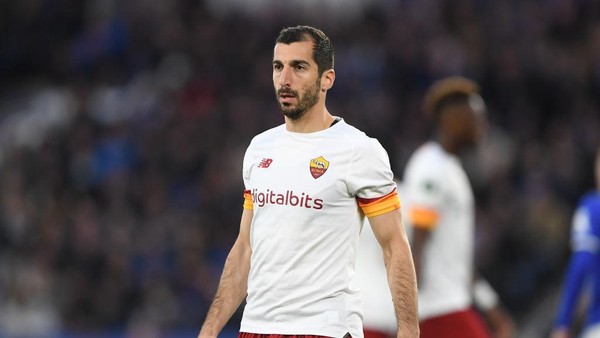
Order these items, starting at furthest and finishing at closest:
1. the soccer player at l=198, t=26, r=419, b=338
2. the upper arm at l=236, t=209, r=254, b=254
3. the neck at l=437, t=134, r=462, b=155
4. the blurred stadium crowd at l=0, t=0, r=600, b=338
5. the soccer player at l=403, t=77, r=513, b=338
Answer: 1. the blurred stadium crowd at l=0, t=0, r=600, b=338
2. the neck at l=437, t=134, r=462, b=155
3. the soccer player at l=403, t=77, r=513, b=338
4. the upper arm at l=236, t=209, r=254, b=254
5. the soccer player at l=198, t=26, r=419, b=338

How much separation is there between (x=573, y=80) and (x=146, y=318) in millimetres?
5692

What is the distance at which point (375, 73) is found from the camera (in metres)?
16.2

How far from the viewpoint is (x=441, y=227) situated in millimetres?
7613

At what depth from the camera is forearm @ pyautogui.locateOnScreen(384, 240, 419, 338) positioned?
4.89 m

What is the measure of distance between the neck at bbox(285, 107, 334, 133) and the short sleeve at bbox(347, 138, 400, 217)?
0.70 feet

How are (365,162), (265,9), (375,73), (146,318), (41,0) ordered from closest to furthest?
(365,162) → (146,318) → (375,73) → (265,9) → (41,0)

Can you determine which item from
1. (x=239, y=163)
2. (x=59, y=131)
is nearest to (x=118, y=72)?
(x=59, y=131)

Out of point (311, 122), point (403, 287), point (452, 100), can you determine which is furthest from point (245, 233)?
point (452, 100)

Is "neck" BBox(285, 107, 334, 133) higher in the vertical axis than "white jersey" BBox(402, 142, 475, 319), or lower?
higher

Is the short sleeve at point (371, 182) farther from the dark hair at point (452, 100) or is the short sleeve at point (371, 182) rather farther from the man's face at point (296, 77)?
the dark hair at point (452, 100)

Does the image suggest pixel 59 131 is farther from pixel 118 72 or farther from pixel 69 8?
pixel 69 8

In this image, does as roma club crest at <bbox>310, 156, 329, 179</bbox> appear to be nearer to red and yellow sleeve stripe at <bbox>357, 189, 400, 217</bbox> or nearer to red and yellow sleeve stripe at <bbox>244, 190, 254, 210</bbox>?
red and yellow sleeve stripe at <bbox>357, 189, 400, 217</bbox>

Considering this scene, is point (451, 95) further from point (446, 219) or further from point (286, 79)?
point (286, 79)

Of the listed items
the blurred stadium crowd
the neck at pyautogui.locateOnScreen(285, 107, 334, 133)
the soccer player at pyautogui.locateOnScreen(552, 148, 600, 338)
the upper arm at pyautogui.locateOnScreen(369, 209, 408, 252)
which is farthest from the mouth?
the blurred stadium crowd
